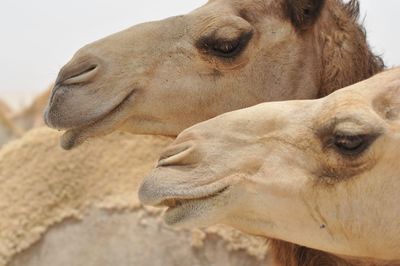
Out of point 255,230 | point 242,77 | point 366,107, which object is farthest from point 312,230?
point 242,77

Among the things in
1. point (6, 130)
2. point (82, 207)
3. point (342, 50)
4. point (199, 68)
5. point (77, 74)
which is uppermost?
point (77, 74)

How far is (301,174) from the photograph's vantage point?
1820 millimetres

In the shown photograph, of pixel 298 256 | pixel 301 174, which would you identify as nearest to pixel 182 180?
pixel 301 174

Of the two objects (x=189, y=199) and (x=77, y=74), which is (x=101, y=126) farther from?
(x=189, y=199)

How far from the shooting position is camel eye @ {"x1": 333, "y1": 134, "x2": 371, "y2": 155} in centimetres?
176

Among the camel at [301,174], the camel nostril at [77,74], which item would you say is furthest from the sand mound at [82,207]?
the camel at [301,174]

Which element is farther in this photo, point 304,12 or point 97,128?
point 304,12

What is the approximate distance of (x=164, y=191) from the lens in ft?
5.80

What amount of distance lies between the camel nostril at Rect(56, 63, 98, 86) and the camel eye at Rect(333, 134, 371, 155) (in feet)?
2.58

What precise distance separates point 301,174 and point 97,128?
2.27 ft

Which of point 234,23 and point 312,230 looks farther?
point 234,23

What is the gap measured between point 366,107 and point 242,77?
701 mm

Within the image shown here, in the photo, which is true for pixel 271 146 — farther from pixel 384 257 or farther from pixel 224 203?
pixel 384 257

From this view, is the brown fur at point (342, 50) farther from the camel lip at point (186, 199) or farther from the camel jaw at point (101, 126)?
the camel lip at point (186, 199)
